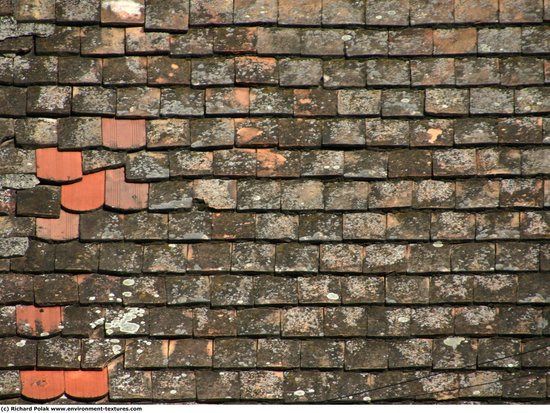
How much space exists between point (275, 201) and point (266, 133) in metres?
0.38

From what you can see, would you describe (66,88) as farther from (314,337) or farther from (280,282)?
(314,337)

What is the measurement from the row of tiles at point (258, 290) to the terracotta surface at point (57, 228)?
0.21 metres

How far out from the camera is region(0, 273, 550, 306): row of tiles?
523 centimetres

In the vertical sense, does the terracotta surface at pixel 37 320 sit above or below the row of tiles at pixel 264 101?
below

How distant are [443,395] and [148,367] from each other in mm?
1596

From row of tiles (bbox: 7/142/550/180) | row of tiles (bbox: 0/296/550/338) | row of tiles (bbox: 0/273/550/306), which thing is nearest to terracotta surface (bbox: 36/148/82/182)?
row of tiles (bbox: 7/142/550/180)

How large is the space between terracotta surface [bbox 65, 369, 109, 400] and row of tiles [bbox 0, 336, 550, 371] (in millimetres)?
43

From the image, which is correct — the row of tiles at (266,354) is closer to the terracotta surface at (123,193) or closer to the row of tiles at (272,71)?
the terracotta surface at (123,193)

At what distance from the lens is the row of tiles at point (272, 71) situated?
17.5 feet

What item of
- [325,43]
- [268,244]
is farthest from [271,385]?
[325,43]

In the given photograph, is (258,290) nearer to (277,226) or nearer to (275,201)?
(277,226)

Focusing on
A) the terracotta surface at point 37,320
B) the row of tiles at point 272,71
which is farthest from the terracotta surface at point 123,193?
the terracotta surface at point 37,320

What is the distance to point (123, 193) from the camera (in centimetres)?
532

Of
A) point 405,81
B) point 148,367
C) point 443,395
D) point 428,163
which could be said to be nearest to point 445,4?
point 405,81
